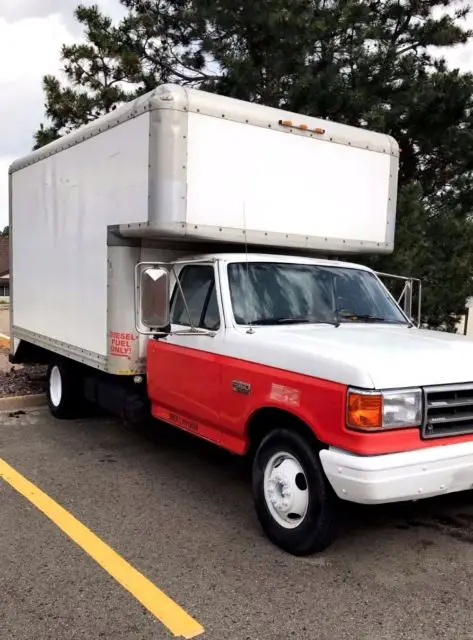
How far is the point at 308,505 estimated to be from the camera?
3.91 metres

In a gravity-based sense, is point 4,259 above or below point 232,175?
below

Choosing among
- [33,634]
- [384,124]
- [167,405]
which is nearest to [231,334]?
[167,405]

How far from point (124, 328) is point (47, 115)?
9515 millimetres

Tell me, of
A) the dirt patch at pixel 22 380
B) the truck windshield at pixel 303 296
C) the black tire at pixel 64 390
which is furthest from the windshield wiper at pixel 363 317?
the dirt patch at pixel 22 380

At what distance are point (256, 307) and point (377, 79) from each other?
819 cm

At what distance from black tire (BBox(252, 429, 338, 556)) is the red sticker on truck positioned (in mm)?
1845

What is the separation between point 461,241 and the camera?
11.2 m

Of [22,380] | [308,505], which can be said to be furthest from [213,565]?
[22,380]

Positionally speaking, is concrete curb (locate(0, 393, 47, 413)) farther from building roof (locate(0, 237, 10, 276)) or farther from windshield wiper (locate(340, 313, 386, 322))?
building roof (locate(0, 237, 10, 276))

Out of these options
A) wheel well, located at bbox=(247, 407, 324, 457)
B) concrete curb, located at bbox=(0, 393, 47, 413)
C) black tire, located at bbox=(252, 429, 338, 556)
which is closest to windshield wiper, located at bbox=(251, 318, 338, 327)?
wheel well, located at bbox=(247, 407, 324, 457)

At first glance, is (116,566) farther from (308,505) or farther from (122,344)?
(122,344)

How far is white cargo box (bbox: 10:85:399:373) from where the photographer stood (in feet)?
16.7

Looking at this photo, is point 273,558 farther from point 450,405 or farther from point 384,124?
point 384,124

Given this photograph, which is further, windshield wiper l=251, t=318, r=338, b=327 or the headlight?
windshield wiper l=251, t=318, r=338, b=327
